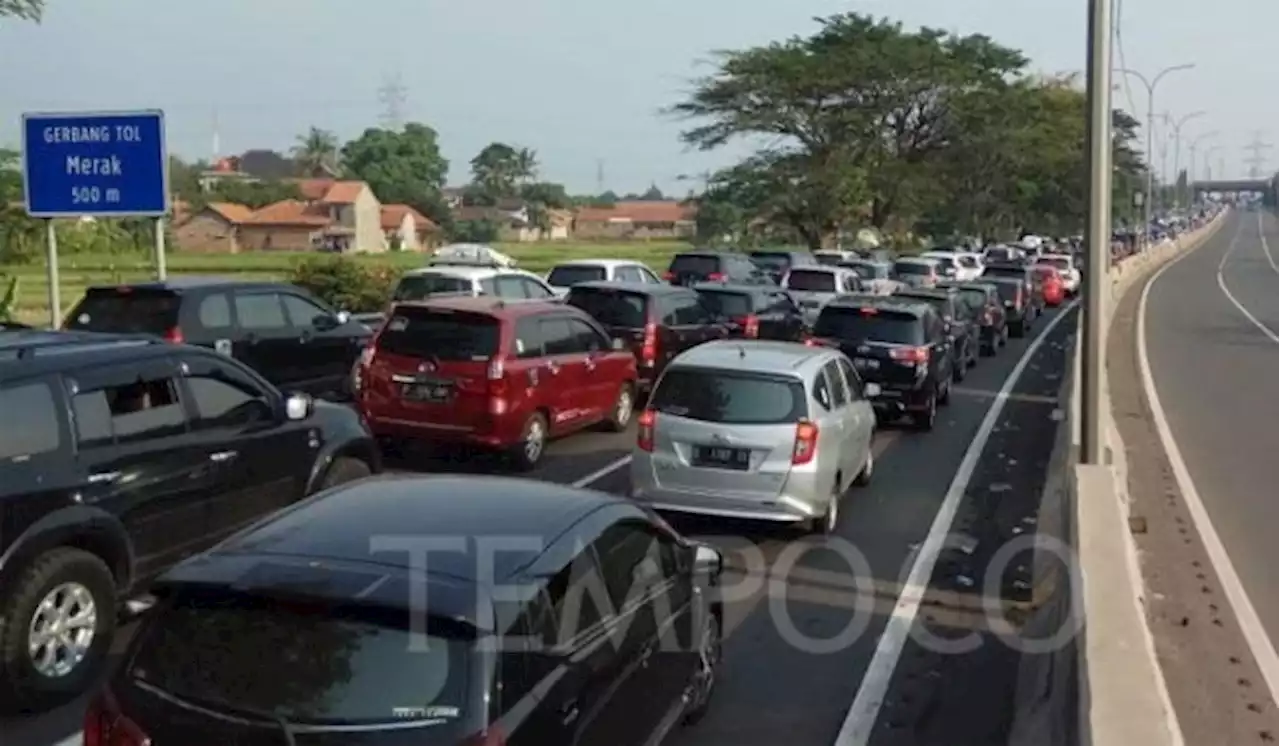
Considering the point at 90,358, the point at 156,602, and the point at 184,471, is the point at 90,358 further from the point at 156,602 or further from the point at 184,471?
the point at 156,602

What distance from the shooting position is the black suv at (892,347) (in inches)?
711

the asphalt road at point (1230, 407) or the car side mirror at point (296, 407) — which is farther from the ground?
the car side mirror at point (296, 407)

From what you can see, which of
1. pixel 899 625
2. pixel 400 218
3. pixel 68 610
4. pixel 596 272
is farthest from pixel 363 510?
pixel 400 218

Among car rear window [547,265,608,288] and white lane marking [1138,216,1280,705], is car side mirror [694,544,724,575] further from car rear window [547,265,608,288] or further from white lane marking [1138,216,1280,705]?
car rear window [547,265,608,288]

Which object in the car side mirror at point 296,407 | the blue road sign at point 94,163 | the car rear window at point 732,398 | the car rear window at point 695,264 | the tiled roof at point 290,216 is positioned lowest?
the car rear window at point 732,398

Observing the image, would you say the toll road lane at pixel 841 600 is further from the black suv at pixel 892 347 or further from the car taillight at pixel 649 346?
the car taillight at pixel 649 346

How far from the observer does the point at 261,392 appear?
934 cm

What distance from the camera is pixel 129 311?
47.2 feet

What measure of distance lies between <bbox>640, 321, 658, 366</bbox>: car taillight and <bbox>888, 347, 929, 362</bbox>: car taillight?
119 inches

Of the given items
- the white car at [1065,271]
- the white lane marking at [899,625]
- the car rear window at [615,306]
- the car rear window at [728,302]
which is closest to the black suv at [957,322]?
the car rear window at [728,302]

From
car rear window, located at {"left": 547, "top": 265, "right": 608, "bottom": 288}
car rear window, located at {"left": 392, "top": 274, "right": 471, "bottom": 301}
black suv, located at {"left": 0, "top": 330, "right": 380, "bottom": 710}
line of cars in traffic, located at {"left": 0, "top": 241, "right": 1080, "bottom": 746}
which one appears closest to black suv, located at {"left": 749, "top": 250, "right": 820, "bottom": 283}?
car rear window, located at {"left": 547, "top": 265, "right": 608, "bottom": 288}

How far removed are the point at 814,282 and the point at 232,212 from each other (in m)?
87.7

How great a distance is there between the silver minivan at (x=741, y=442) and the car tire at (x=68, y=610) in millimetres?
4716

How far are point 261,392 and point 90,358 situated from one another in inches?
61.0
